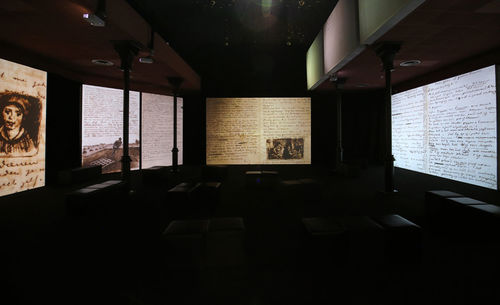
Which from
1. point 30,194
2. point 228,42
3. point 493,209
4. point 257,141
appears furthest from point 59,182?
point 493,209

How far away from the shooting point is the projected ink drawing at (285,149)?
340 inches

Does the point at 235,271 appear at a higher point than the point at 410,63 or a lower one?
lower

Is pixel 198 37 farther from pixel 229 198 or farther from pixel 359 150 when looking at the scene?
pixel 359 150

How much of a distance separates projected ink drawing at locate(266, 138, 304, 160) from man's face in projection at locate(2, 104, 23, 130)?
6545mm

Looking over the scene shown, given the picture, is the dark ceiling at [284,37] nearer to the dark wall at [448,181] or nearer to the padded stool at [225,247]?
the dark wall at [448,181]

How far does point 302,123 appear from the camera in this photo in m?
8.73

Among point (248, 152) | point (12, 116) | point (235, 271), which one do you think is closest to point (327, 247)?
point (235, 271)

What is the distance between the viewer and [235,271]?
73.6 inches

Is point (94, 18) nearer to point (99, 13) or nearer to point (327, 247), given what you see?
point (99, 13)

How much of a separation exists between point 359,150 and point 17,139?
9.88 m

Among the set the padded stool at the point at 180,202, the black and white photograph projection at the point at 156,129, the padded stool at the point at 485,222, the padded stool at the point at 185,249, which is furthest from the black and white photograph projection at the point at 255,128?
the padded stool at the point at 185,249

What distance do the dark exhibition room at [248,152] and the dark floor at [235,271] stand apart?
0.05 ft

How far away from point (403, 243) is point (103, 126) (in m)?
7.32

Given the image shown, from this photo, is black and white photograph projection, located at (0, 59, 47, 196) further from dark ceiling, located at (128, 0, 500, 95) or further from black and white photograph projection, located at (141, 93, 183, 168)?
dark ceiling, located at (128, 0, 500, 95)
